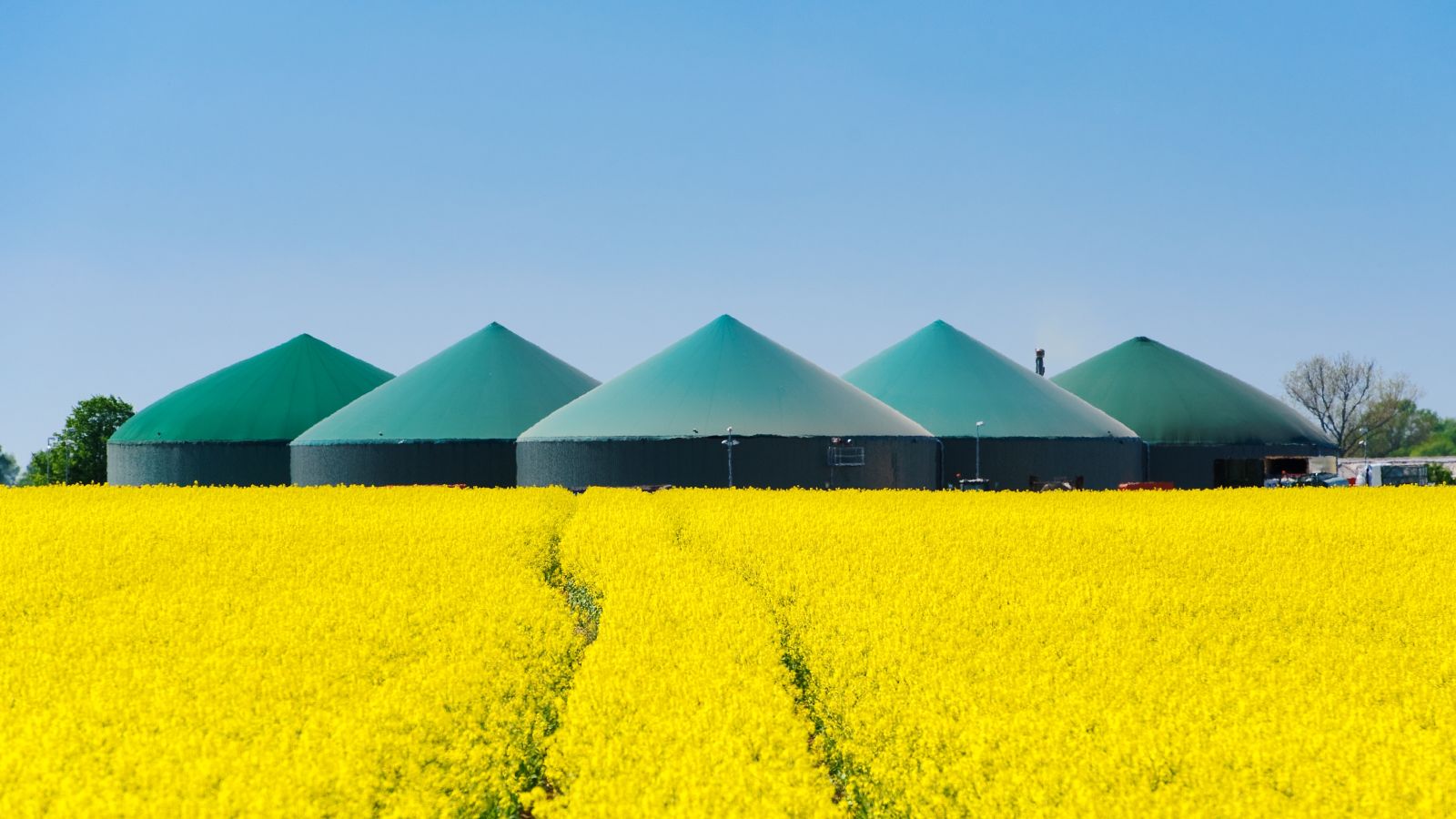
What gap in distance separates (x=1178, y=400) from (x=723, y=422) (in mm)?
41550

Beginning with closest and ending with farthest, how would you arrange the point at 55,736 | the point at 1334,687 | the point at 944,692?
the point at 55,736
the point at 944,692
the point at 1334,687

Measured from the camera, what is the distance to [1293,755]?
8375 mm

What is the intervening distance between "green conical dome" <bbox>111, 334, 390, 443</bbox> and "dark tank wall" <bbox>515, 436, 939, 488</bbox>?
28471 millimetres

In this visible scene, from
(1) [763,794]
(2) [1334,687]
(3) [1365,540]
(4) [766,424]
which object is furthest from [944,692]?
(4) [766,424]

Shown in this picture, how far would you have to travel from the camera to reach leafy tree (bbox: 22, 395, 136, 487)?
382 feet

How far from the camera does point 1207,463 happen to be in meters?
79.1

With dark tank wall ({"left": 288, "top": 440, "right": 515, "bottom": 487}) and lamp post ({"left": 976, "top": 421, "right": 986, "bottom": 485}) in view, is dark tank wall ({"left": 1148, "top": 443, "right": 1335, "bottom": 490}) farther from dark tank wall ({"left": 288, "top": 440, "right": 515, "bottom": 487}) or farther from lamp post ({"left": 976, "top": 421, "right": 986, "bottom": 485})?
dark tank wall ({"left": 288, "top": 440, "right": 515, "bottom": 487})

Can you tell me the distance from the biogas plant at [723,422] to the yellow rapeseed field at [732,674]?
31680mm

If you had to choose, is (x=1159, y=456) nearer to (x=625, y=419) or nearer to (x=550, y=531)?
(x=625, y=419)

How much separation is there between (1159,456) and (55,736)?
77.8m

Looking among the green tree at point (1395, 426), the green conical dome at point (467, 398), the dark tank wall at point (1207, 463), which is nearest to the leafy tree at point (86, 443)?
the green conical dome at point (467, 398)

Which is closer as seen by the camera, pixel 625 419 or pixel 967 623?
pixel 967 623

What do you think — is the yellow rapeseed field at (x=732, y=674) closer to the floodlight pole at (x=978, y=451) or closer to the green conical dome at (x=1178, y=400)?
the floodlight pole at (x=978, y=451)

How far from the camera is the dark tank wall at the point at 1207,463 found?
78812 mm
